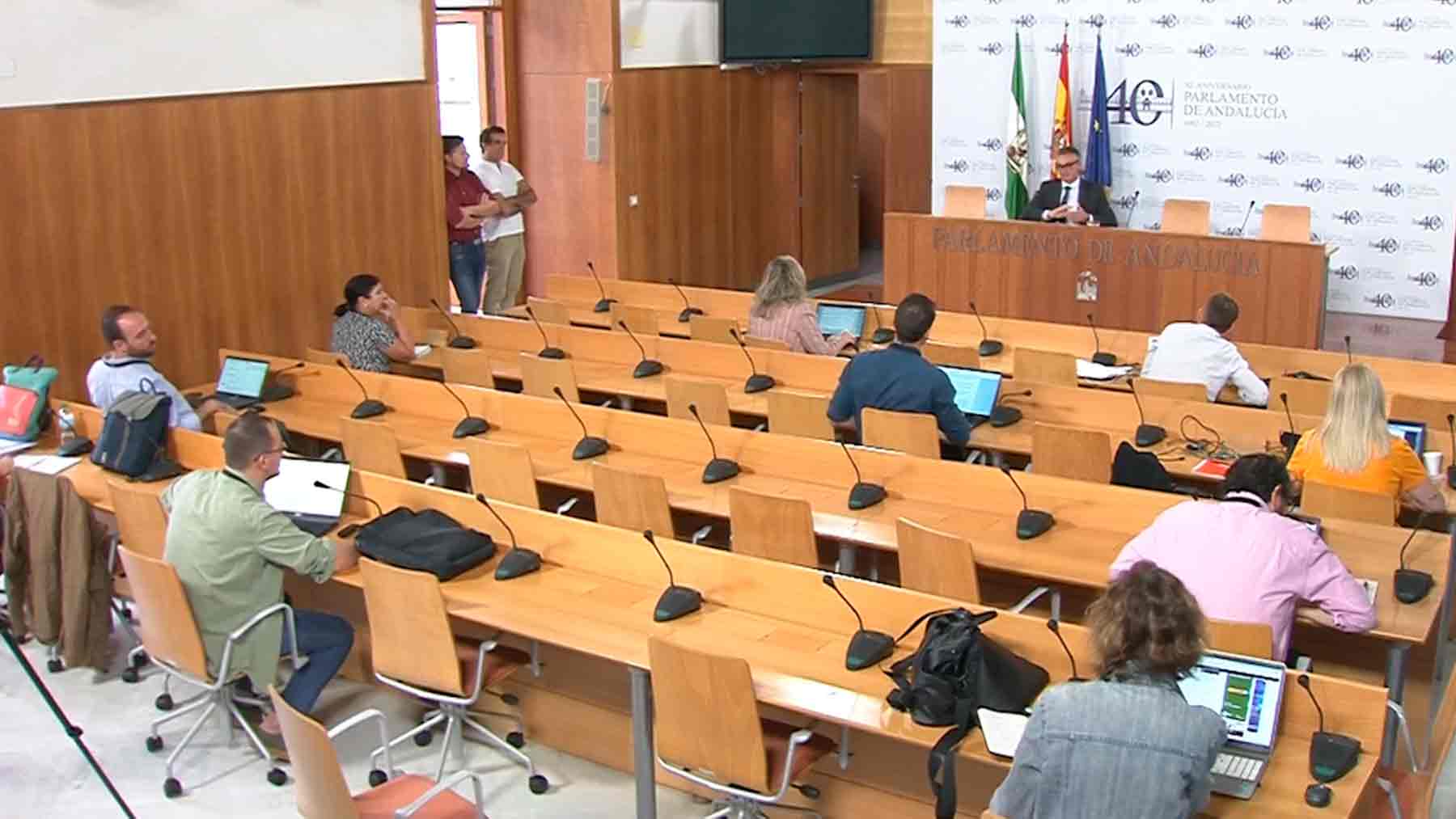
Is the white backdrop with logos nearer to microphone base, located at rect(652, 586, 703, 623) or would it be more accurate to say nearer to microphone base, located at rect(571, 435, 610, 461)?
microphone base, located at rect(571, 435, 610, 461)

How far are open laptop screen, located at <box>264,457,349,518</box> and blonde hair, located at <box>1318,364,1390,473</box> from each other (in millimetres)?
3625

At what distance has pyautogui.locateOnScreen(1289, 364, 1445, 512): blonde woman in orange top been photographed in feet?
18.1

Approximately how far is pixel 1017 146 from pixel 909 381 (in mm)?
6768

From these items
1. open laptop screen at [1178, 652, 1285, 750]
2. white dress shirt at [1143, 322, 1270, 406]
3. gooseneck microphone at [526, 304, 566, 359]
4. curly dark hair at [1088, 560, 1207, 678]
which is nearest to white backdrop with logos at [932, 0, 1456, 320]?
white dress shirt at [1143, 322, 1270, 406]

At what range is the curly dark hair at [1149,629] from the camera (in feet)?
11.2

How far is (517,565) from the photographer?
5.24 metres

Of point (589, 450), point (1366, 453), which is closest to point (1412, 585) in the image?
point (1366, 453)

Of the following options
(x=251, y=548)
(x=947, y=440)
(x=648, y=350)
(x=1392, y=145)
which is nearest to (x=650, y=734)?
(x=251, y=548)

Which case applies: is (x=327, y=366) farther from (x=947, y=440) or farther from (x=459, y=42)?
(x=459, y=42)

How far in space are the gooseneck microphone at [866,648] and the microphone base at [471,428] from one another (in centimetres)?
305

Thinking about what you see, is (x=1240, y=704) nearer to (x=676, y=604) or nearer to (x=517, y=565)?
(x=676, y=604)

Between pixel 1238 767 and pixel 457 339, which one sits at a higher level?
pixel 457 339

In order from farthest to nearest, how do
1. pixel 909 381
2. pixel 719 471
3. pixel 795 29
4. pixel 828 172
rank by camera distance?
pixel 828 172
pixel 795 29
pixel 909 381
pixel 719 471

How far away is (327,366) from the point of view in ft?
27.3
